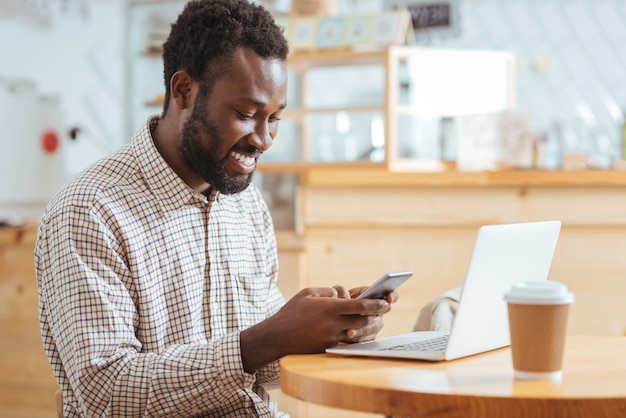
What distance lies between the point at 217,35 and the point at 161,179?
30cm

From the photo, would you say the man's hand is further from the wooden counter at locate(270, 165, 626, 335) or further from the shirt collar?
the wooden counter at locate(270, 165, 626, 335)

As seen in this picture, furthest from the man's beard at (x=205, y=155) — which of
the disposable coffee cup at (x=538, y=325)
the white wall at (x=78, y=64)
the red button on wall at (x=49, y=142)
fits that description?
the white wall at (x=78, y=64)

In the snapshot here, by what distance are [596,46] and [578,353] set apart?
475 cm

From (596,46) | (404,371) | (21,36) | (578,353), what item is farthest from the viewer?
(596,46)

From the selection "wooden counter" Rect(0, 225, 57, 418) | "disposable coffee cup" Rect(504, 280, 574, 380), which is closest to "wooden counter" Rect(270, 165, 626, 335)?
"wooden counter" Rect(0, 225, 57, 418)

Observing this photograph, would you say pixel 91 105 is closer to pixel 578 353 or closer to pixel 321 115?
pixel 321 115

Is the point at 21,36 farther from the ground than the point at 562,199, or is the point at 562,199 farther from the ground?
the point at 21,36

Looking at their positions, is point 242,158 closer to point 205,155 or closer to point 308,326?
point 205,155

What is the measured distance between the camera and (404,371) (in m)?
1.23

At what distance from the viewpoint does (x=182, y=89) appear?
5.69 ft

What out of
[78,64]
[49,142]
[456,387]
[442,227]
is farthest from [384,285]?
[78,64]

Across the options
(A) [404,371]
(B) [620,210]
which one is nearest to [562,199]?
(B) [620,210]

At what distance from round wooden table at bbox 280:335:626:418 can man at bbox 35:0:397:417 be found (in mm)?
119

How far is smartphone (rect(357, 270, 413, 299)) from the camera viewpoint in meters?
1.35
